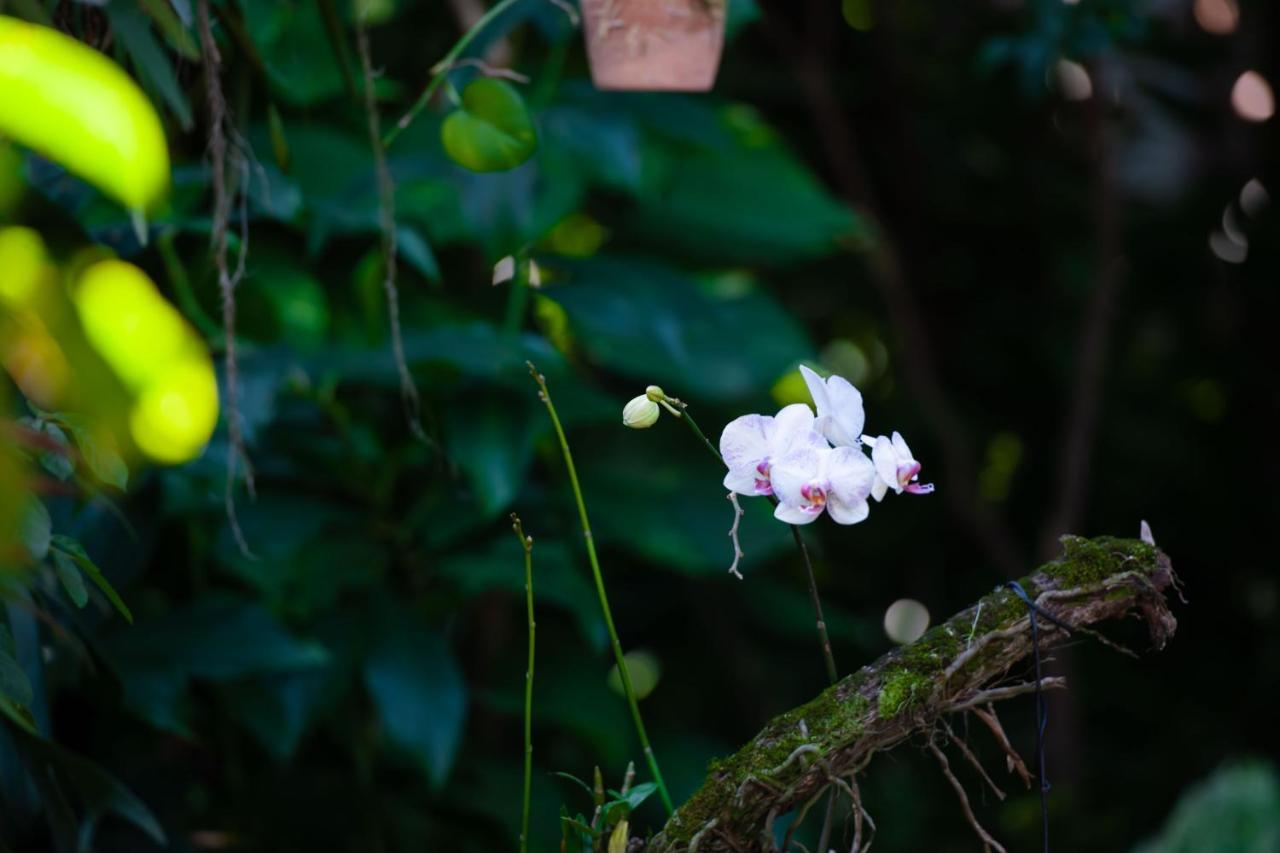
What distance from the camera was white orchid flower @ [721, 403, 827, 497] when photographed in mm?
587

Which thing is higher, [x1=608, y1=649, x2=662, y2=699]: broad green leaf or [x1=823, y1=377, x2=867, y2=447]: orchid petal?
[x1=823, y1=377, x2=867, y2=447]: orchid petal

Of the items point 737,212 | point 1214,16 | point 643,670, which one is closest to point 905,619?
point 643,670

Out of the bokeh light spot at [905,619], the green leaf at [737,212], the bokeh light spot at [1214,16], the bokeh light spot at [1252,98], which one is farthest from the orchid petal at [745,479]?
the bokeh light spot at [1214,16]

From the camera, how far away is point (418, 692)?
4.16 ft

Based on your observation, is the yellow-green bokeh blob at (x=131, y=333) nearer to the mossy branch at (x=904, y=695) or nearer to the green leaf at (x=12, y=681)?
the green leaf at (x=12, y=681)

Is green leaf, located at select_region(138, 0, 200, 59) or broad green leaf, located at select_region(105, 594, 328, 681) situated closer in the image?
green leaf, located at select_region(138, 0, 200, 59)

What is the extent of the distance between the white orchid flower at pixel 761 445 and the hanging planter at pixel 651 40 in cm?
33

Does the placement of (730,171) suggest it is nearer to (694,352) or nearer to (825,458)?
(694,352)

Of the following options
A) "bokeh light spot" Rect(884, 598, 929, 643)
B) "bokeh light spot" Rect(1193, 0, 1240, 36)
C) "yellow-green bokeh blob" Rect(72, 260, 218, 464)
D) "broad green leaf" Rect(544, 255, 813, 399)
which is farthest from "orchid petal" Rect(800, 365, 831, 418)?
"bokeh light spot" Rect(1193, 0, 1240, 36)

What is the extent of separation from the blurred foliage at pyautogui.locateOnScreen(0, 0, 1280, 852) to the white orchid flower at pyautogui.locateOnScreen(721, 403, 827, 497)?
0.49 feet

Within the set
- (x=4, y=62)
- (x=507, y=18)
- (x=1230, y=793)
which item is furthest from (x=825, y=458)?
(x=1230, y=793)

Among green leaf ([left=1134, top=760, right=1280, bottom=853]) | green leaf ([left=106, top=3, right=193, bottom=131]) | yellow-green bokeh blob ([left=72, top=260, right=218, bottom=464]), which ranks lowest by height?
green leaf ([left=1134, top=760, right=1280, bottom=853])

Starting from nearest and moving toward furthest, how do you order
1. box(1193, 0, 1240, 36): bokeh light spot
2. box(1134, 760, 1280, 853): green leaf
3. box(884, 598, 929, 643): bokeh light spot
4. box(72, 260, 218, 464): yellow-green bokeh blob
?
box(72, 260, 218, 464): yellow-green bokeh blob
box(1134, 760, 1280, 853): green leaf
box(884, 598, 929, 643): bokeh light spot
box(1193, 0, 1240, 36): bokeh light spot

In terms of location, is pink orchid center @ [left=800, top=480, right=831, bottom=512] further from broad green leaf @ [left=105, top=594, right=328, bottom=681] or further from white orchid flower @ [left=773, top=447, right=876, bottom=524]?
broad green leaf @ [left=105, top=594, right=328, bottom=681]
